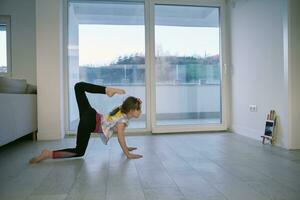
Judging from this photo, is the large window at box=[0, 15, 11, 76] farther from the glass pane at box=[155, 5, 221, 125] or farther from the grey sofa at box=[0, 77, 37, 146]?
the glass pane at box=[155, 5, 221, 125]

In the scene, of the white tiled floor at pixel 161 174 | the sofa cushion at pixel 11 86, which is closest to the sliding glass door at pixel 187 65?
the white tiled floor at pixel 161 174

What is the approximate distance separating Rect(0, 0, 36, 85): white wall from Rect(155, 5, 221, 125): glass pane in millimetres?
1942

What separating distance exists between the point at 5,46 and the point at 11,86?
5.32ft

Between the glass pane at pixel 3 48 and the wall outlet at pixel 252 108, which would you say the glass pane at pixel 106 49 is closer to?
the glass pane at pixel 3 48

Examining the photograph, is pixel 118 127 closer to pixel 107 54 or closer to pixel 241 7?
pixel 107 54

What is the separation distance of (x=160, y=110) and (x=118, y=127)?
1.85 metres

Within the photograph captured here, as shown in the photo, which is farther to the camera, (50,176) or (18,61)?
(18,61)

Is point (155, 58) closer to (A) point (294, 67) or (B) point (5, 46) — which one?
(A) point (294, 67)

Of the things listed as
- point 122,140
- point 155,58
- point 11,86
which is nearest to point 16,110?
point 11,86

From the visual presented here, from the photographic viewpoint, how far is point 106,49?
173 inches

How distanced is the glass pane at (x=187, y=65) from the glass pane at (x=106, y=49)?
1.03ft

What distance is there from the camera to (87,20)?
435cm

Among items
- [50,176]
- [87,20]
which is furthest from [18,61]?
[50,176]

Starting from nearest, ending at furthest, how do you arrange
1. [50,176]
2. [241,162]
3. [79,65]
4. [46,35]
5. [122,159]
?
1. [50,176]
2. [241,162]
3. [122,159]
4. [46,35]
5. [79,65]
